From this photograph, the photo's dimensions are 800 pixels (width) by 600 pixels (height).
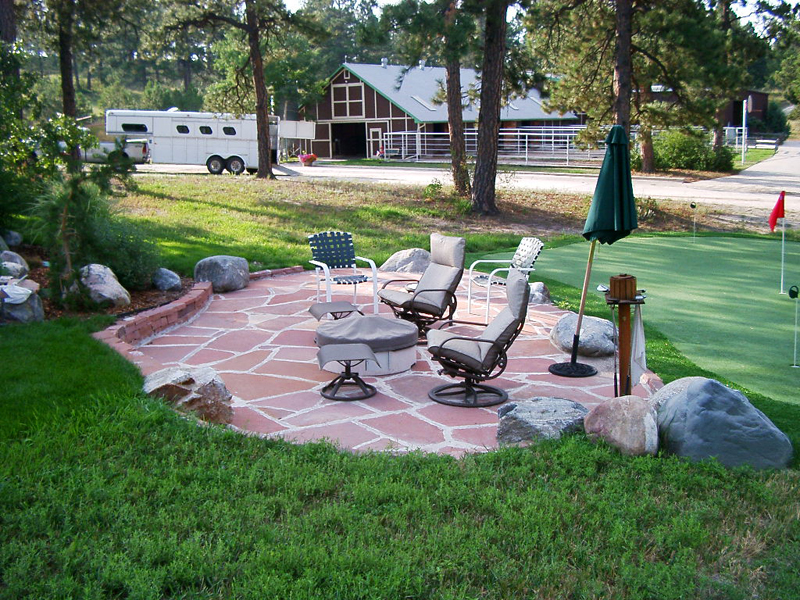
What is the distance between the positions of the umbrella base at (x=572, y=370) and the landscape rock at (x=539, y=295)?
2634 mm

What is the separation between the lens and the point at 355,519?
3811mm

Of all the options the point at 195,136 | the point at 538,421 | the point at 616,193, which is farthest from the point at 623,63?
the point at 195,136

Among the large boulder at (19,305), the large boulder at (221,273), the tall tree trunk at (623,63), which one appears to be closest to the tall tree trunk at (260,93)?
the tall tree trunk at (623,63)

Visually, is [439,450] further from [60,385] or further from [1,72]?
[1,72]

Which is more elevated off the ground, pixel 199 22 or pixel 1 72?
pixel 199 22

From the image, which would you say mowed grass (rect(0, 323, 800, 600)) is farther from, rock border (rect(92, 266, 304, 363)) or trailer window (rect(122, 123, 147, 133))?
trailer window (rect(122, 123, 147, 133))

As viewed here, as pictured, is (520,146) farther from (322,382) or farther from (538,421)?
(538,421)

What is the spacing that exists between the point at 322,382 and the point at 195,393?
1319 mm

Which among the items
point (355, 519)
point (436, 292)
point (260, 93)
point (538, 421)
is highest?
point (260, 93)

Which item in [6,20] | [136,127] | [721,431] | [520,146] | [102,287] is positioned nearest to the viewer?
[721,431]

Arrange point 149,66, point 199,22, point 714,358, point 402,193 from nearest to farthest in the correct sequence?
point 714,358, point 402,193, point 199,22, point 149,66

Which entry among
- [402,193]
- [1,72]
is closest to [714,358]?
[1,72]

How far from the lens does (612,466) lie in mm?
4488

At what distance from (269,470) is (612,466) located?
1998 mm
